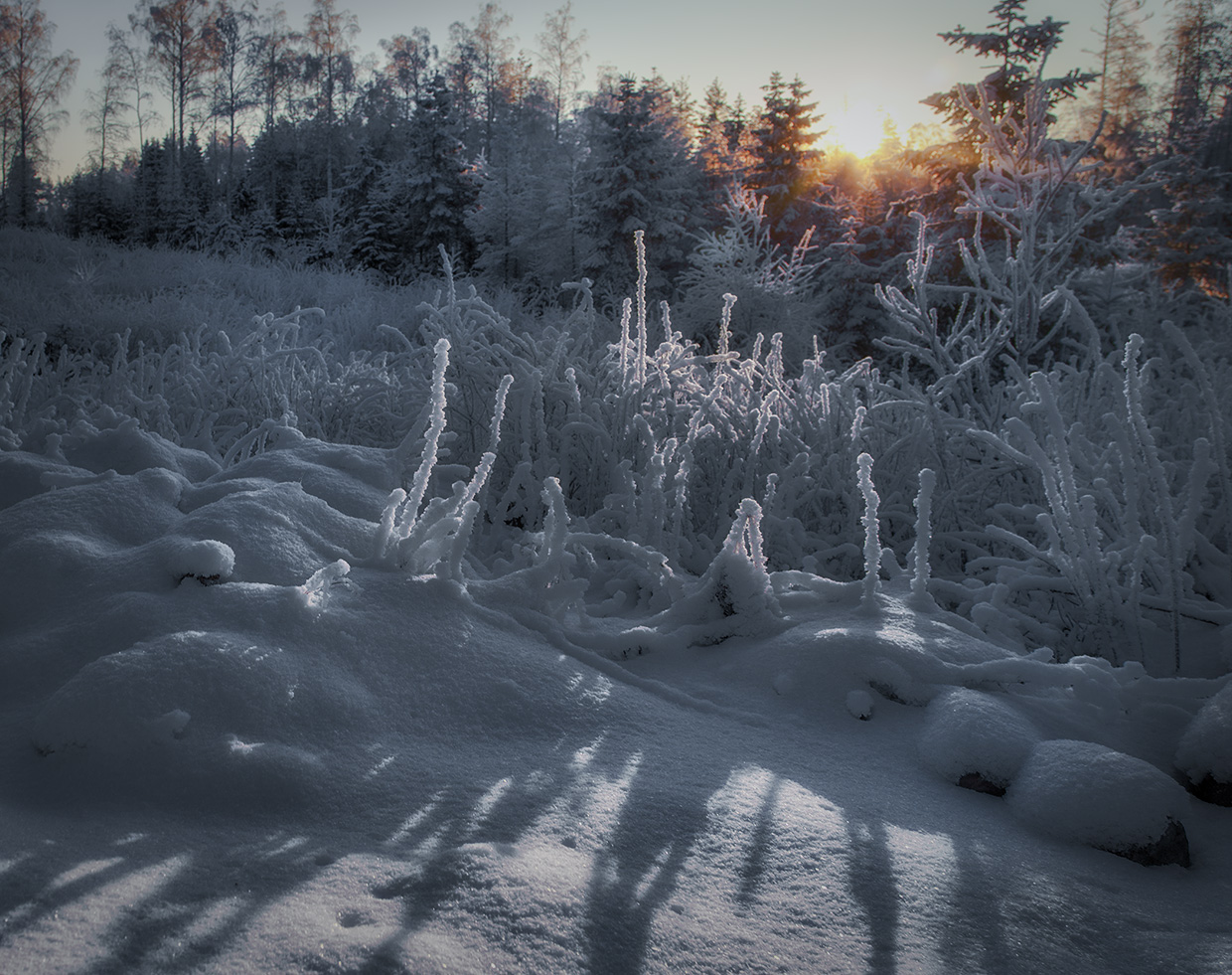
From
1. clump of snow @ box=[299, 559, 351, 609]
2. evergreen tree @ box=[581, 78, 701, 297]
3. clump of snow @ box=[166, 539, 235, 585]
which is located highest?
evergreen tree @ box=[581, 78, 701, 297]

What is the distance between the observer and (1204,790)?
1.26 metres

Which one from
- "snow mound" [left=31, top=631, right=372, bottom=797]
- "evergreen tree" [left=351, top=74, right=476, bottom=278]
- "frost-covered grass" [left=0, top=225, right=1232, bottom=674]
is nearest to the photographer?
"snow mound" [left=31, top=631, right=372, bottom=797]

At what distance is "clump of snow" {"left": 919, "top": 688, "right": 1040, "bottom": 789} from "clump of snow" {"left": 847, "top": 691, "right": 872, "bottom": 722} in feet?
0.32

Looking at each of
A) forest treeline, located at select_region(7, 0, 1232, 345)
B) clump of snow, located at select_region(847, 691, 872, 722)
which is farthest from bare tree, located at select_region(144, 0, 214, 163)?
clump of snow, located at select_region(847, 691, 872, 722)

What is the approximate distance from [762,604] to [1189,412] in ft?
8.35

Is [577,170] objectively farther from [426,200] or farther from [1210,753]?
[1210,753]

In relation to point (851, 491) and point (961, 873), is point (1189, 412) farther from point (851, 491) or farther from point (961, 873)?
point (961, 873)

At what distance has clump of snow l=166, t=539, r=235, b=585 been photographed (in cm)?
139

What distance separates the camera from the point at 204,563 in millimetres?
1389

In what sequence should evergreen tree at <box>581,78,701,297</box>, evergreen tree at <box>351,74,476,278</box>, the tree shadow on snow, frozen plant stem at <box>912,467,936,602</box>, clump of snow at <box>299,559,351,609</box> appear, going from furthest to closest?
evergreen tree at <box>351,74,476,278</box>, evergreen tree at <box>581,78,701,297</box>, frozen plant stem at <box>912,467,936,602</box>, clump of snow at <box>299,559,351,609</box>, the tree shadow on snow

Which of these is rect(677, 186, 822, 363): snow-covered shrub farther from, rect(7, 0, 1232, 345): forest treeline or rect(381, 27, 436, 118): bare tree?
rect(381, 27, 436, 118): bare tree

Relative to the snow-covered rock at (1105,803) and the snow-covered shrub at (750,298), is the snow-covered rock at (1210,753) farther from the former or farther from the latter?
the snow-covered shrub at (750,298)

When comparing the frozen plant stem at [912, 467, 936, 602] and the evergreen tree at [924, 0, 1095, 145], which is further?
the evergreen tree at [924, 0, 1095, 145]

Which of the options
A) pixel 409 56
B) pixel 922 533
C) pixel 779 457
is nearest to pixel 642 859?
pixel 922 533
